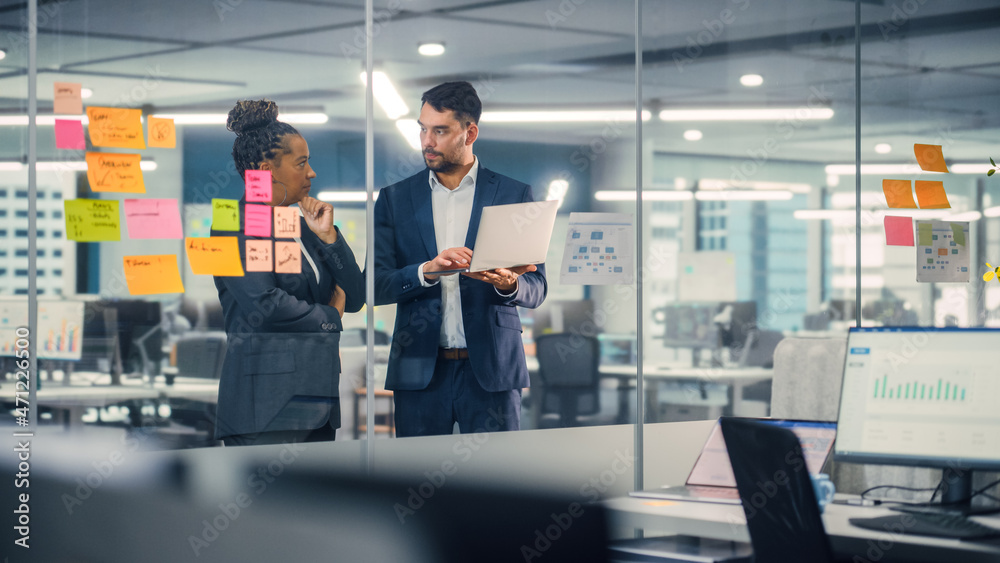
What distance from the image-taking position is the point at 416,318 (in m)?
3.71

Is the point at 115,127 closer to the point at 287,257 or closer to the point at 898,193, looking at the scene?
the point at 287,257

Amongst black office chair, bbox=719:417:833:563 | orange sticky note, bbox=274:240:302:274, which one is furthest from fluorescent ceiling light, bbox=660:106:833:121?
black office chair, bbox=719:417:833:563

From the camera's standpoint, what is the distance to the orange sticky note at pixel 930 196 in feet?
15.9

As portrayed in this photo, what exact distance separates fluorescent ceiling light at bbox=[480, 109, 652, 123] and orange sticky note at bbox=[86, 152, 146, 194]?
138 cm

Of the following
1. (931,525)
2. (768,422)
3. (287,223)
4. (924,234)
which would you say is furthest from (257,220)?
(924,234)

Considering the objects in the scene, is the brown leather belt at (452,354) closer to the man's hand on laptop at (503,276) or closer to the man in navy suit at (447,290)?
the man in navy suit at (447,290)

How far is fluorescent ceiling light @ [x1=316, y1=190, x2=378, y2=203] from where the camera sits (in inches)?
144

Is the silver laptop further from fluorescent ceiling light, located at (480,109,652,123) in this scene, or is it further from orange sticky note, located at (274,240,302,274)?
fluorescent ceiling light, located at (480,109,652,123)

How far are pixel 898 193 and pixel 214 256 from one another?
338 centimetres

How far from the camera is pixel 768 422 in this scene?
2.47 metres

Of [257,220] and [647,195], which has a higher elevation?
[647,195]

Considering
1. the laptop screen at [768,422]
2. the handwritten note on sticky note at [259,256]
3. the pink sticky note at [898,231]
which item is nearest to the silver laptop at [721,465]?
the laptop screen at [768,422]

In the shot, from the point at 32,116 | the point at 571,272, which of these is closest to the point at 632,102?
the point at 571,272

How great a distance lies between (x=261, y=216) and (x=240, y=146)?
0.92 ft
